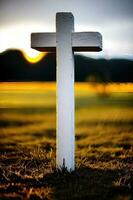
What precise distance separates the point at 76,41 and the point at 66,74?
1.45ft

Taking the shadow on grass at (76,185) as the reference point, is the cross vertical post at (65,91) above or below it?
above

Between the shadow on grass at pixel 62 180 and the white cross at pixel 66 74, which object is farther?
the white cross at pixel 66 74

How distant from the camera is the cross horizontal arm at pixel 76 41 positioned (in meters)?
5.34

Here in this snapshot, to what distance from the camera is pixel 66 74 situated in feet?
17.4

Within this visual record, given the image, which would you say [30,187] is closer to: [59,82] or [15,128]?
[59,82]

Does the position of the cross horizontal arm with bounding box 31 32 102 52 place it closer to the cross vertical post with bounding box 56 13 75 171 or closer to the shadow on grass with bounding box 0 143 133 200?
the cross vertical post with bounding box 56 13 75 171

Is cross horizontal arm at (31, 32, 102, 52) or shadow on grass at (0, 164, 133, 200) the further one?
cross horizontal arm at (31, 32, 102, 52)

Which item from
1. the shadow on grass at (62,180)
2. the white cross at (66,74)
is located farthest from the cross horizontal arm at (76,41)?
the shadow on grass at (62,180)

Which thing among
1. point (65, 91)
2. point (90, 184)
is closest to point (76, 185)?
point (90, 184)

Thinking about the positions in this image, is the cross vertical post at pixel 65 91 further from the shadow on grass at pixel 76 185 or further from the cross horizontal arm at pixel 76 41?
the shadow on grass at pixel 76 185

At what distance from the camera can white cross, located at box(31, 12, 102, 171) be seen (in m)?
5.31

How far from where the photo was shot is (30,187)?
16.0ft

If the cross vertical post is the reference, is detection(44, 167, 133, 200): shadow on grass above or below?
below

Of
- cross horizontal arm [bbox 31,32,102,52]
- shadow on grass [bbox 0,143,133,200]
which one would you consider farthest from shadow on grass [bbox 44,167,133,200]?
cross horizontal arm [bbox 31,32,102,52]
